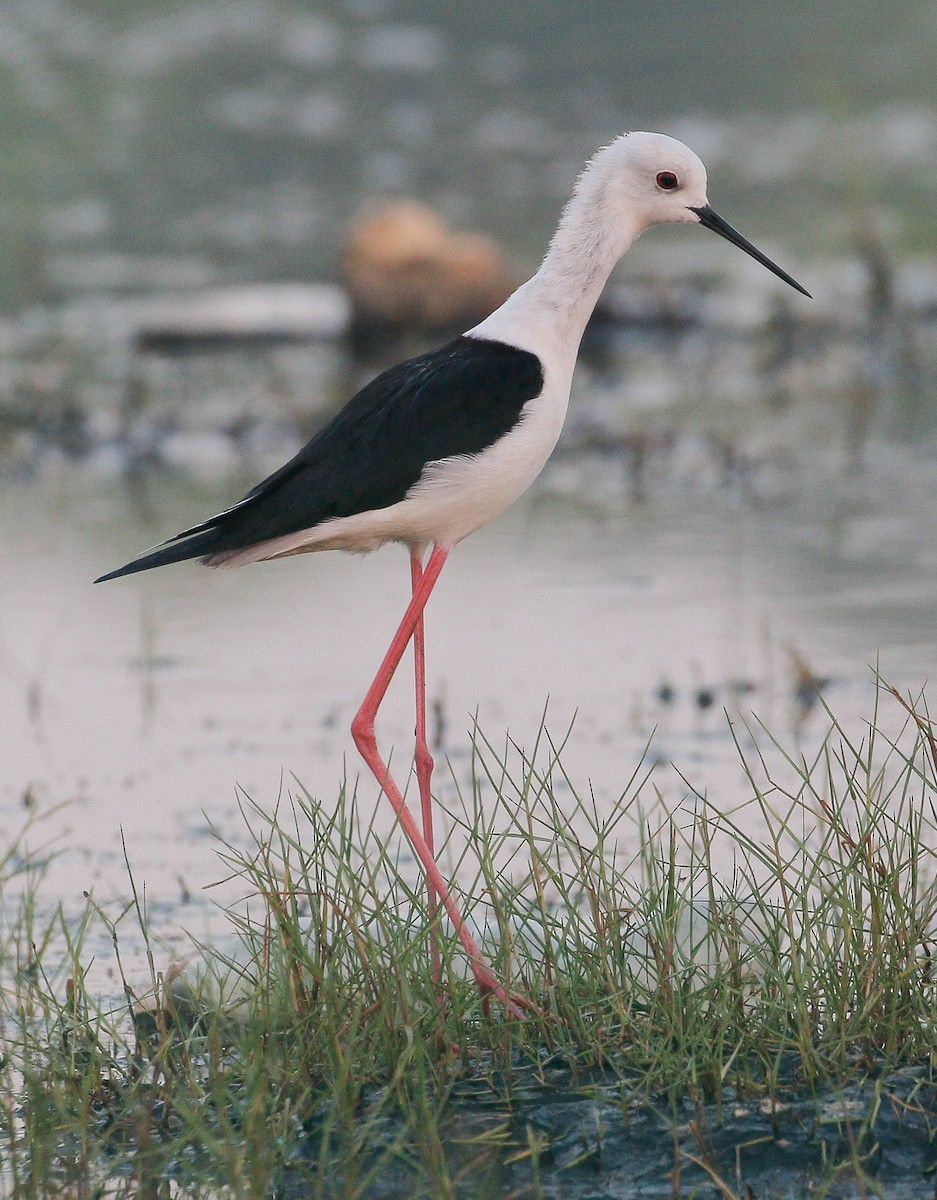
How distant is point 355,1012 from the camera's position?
10.8 ft

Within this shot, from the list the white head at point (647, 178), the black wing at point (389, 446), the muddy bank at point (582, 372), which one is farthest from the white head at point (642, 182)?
the muddy bank at point (582, 372)

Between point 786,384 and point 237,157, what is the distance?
8.85 m

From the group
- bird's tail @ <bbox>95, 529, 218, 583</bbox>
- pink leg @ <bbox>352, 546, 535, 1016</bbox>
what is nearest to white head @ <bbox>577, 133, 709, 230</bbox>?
pink leg @ <bbox>352, 546, 535, 1016</bbox>

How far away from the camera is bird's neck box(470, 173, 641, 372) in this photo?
13.3ft

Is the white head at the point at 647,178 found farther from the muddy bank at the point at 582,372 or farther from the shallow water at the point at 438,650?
the muddy bank at the point at 582,372

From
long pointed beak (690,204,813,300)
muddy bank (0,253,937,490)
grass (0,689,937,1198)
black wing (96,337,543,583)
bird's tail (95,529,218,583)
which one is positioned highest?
muddy bank (0,253,937,490)

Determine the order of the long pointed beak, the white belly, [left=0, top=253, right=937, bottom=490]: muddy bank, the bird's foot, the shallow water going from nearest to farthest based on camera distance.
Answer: the bird's foot < the white belly < the long pointed beak < the shallow water < [left=0, top=253, right=937, bottom=490]: muddy bank

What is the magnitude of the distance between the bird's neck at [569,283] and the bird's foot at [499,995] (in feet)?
4.09

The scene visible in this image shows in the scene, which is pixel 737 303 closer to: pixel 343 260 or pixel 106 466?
pixel 343 260

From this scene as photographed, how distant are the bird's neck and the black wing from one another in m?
0.05

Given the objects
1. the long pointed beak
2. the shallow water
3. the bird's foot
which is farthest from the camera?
the shallow water

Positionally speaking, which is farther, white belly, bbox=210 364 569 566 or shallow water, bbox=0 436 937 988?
shallow water, bbox=0 436 937 988

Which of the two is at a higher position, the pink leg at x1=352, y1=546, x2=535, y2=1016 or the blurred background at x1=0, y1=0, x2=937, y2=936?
the blurred background at x1=0, y1=0, x2=937, y2=936

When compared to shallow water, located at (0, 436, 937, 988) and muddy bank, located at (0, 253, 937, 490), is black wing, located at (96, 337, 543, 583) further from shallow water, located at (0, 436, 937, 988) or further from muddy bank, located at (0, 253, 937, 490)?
muddy bank, located at (0, 253, 937, 490)
